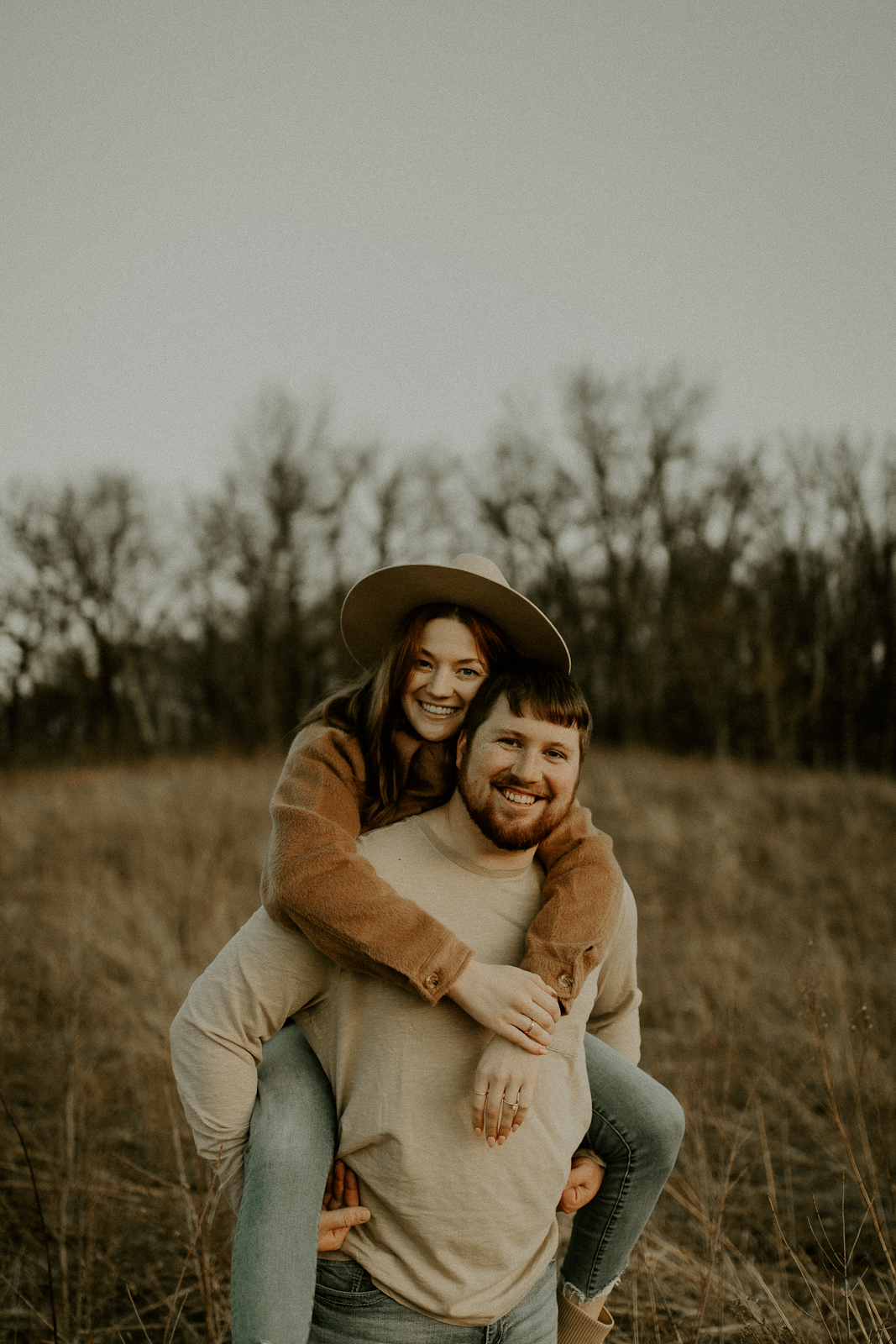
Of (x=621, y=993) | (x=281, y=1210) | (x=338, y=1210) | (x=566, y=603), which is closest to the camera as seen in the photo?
(x=281, y=1210)

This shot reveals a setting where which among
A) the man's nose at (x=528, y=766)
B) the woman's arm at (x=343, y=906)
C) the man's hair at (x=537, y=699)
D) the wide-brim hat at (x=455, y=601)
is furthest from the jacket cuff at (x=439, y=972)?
the wide-brim hat at (x=455, y=601)

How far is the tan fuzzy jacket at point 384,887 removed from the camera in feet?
5.98

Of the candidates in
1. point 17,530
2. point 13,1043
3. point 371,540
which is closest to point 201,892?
point 13,1043

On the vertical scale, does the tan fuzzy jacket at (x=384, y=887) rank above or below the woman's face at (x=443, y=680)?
below

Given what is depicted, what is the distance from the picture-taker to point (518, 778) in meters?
2.04

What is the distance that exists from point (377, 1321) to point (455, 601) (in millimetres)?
1629

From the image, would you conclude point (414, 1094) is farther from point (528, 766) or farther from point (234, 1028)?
point (528, 766)

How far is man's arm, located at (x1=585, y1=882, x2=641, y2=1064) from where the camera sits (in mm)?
2260

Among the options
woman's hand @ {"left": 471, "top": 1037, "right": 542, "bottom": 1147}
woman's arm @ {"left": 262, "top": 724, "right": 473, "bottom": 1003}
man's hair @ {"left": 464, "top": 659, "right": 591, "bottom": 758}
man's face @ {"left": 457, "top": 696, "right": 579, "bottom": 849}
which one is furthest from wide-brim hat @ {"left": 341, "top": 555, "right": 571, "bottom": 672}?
woman's hand @ {"left": 471, "top": 1037, "right": 542, "bottom": 1147}

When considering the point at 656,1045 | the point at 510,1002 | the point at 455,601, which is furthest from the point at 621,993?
the point at 656,1045

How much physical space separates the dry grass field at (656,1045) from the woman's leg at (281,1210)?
0.58 metres

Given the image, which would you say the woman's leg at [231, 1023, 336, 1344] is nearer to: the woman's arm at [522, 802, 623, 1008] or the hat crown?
the woman's arm at [522, 802, 623, 1008]

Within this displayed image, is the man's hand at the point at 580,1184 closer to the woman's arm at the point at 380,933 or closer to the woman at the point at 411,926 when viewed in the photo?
the woman at the point at 411,926

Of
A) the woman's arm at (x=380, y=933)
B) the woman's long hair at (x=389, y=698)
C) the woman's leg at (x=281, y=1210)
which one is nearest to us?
the woman's leg at (x=281, y=1210)
